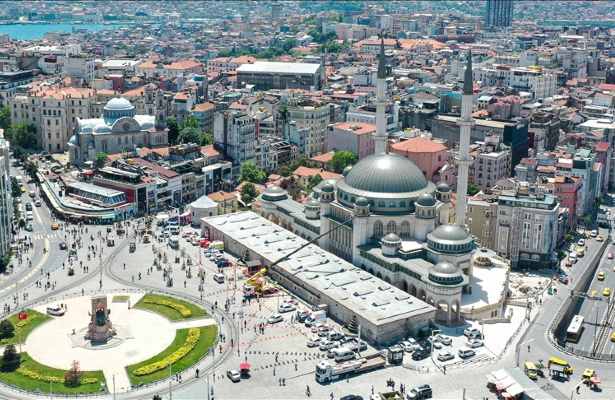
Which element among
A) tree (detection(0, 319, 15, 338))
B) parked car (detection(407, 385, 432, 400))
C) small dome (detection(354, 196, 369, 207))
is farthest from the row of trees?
parked car (detection(407, 385, 432, 400))

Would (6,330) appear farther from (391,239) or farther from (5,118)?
(5,118)

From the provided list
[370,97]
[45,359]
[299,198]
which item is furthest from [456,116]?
[45,359]

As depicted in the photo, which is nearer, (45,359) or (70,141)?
(45,359)

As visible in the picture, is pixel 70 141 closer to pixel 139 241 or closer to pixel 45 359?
pixel 139 241

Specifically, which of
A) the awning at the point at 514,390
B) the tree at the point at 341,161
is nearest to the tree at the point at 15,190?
the tree at the point at 341,161

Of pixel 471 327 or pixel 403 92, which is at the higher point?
pixel 403 92

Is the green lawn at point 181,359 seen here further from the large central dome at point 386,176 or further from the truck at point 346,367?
the large central dome at point 386,176

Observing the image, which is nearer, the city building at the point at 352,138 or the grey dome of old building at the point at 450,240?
the grey dome of old building at the point at 450,240
